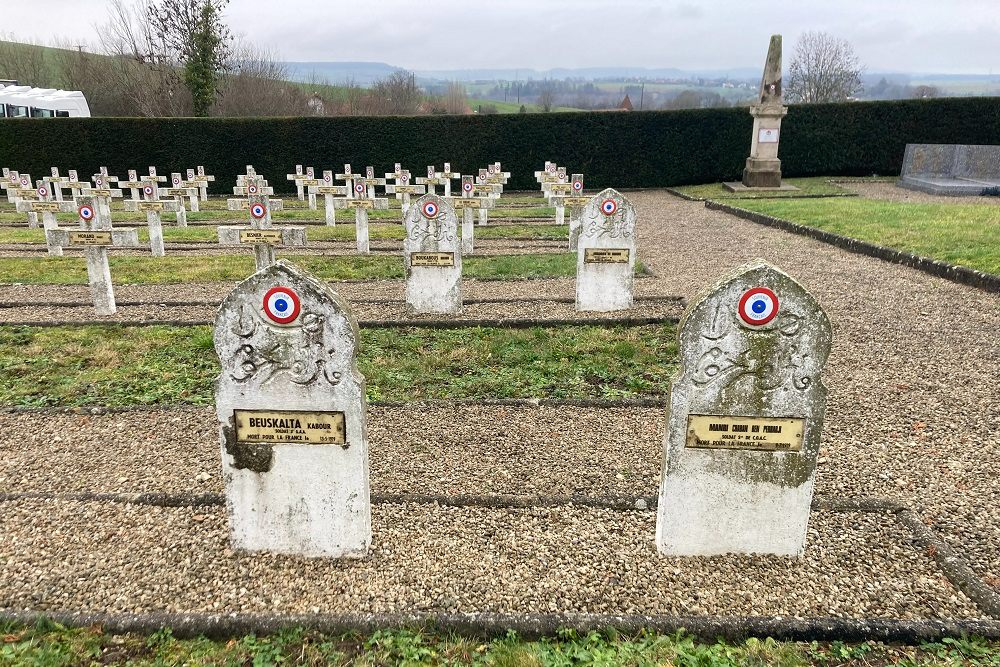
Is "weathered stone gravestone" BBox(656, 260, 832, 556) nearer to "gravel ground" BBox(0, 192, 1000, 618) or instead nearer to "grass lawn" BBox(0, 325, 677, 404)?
"gravel ground" BBox(0, 192, 1000, 618)

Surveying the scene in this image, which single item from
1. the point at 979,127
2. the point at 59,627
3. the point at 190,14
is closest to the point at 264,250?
the point at 59,627

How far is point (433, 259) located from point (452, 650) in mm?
5664

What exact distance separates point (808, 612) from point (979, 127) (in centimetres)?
2680

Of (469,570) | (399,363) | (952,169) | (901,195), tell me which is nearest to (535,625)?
(469,570)

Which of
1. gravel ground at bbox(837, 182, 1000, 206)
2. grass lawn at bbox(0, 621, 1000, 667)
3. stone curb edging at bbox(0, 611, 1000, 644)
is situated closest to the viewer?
grass lawn at bbox(0, 621, 1000, 667)

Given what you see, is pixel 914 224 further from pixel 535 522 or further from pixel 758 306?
pixel 535 522

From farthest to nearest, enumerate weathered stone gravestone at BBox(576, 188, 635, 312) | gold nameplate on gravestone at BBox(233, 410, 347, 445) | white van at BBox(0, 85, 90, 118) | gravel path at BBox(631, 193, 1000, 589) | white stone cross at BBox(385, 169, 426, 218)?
white van at BBox(0, 85, 90, 118) → white stone cross at BBox(385, 169, 426, 218) → weathered stone gravestone at BBox(576, 188, 635, 312) → gravel path at BBox(631, 193, 1000, 589) → gold nameplate on gravestone at BBox(233, 410, 347, 445)

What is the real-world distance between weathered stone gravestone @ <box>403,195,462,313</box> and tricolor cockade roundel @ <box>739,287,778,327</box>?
5.16m

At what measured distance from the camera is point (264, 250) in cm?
831

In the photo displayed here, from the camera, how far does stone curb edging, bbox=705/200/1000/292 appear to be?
8.62m

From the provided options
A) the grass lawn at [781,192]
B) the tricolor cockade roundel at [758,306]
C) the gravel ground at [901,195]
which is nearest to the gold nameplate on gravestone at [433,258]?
the tricolor cockade roundel at [758,306]

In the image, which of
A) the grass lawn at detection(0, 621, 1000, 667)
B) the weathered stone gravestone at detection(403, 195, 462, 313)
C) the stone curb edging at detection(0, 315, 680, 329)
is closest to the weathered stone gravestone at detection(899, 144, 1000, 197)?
the stone curb edging at detection(0, 315, 680, 329)

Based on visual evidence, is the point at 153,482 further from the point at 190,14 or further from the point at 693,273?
the point at 190,14

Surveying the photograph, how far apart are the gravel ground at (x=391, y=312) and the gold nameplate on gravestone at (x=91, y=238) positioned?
84 centimetres
